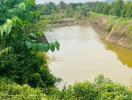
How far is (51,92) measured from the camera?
7.07m

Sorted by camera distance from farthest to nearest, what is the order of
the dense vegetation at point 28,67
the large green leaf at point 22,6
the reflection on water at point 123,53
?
1. the reflection on water at point 123,53
2. the dense vegetation at point 28,67
3. the large green leaf at point 22,6

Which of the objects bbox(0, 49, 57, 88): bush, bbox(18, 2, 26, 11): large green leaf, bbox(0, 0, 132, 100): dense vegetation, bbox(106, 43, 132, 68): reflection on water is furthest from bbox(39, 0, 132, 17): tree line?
bbox(18, 2, 26, 11): large green leaf

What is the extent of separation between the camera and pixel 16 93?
5.69 meters

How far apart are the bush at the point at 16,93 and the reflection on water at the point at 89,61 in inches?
455

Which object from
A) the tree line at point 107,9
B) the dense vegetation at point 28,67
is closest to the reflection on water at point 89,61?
the tree line at point 107,9

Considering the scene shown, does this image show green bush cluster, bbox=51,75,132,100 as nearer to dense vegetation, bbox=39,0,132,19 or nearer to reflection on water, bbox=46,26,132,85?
reflection on water, bbox=46,26,132,85

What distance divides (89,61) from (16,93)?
62.5 ft

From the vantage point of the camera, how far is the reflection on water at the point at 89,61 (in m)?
20.5

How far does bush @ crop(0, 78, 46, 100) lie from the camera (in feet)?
17.9

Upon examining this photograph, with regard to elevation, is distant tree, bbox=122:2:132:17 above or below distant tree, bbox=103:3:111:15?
above

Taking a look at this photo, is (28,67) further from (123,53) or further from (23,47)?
(123,53)

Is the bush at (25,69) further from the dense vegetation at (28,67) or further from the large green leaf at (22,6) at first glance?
the large green leaf at (22,6)

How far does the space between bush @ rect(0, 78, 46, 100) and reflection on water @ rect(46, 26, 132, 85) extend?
11.6m

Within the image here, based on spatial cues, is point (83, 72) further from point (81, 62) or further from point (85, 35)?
point (85, 35)
